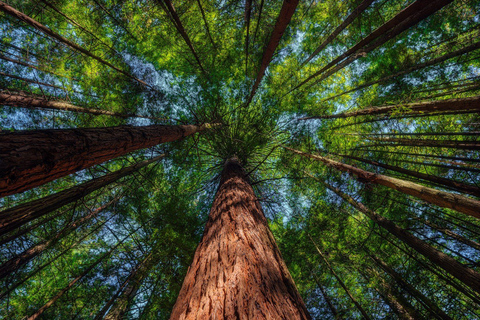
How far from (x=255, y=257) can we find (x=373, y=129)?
24.3ft

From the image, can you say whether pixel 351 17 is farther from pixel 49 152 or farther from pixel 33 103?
pixel 33 103

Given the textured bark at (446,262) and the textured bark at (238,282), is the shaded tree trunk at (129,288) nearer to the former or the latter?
the textured bark at (238,282)

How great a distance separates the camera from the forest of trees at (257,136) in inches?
166

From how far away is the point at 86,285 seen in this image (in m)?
5.14

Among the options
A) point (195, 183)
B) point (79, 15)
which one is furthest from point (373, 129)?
point (79, 15)

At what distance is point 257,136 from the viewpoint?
6145 mm

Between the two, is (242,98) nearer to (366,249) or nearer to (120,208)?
(120,208)

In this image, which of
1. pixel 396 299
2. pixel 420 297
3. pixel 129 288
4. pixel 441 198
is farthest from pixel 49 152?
pixel 396 299

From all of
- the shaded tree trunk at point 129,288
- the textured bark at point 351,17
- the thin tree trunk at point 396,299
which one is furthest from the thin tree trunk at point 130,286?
the textured bark at point 351,17

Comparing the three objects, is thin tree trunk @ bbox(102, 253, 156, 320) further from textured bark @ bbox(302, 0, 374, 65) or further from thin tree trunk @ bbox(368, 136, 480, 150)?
textured bark @ bbox(302, 0, 374, 65)

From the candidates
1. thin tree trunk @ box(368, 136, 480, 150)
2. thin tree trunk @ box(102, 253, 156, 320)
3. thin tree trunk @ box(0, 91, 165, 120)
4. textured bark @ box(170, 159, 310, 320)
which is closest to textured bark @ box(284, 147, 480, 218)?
thin tree trunk @ box(368, 136, 480, 150)

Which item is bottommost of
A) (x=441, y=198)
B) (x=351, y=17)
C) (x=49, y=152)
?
(x=49, y=152)

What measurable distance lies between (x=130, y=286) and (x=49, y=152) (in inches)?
220

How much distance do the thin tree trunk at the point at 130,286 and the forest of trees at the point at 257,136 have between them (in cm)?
7
